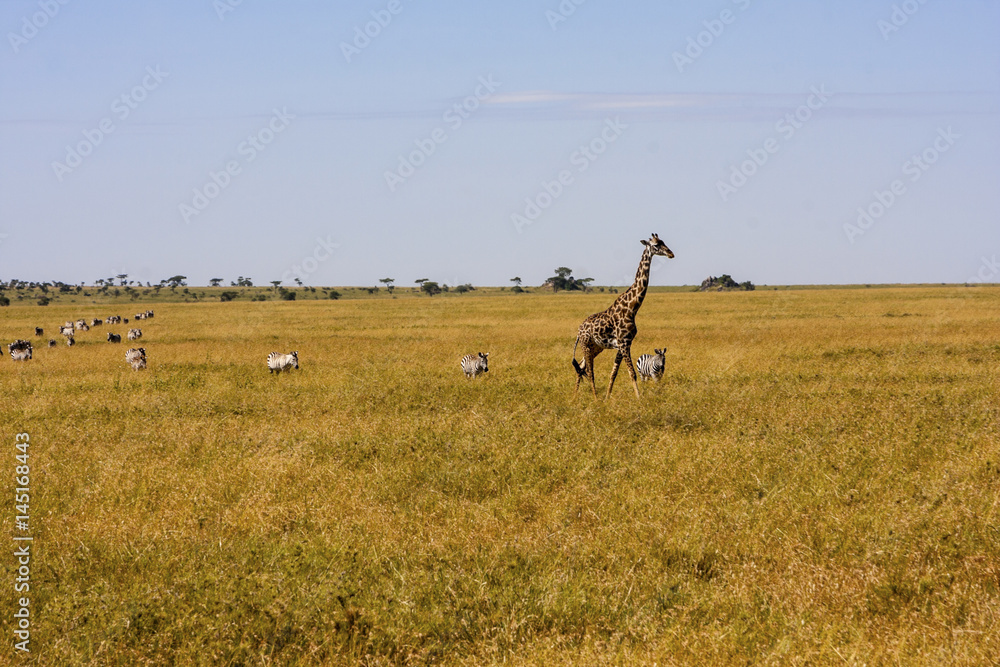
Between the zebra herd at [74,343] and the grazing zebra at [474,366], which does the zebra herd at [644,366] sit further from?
the zebra herd at [74,343]

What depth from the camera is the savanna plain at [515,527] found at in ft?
17.5

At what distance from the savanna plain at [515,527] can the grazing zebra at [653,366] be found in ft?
7.20

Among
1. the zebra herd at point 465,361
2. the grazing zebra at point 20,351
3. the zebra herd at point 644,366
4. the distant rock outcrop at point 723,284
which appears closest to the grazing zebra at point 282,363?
the zebra herd at point 465,361

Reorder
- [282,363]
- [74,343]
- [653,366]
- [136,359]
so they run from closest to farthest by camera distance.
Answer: [653,366], [282,363], [136,359], [74,343]

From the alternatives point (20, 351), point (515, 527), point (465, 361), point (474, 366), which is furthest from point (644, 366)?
point (20, 351)

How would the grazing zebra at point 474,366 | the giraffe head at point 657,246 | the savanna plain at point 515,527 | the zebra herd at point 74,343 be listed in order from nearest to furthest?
the savanna plain at point 515,527 < the giraffe head at point 657,246 < the grazing zebra at point 474,366 < the zebra herd at point 74,343

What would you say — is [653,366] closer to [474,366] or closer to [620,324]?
[620,324]

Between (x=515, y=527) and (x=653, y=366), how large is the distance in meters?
11.4

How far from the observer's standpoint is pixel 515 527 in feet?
24.8

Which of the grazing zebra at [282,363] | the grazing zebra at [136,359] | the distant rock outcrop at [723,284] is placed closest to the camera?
the grazing zebra at [282,363]

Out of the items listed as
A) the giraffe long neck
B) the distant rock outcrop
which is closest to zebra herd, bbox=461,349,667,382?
the giraffe long neck

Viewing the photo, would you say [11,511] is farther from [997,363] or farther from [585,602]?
[997,363]

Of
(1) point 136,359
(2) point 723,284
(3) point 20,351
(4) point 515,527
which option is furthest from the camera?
Result: (2) point 723,284

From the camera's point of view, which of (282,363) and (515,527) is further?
(282,363)
